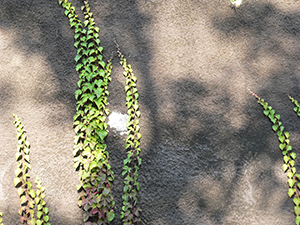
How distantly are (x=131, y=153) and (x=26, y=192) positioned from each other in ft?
3.05

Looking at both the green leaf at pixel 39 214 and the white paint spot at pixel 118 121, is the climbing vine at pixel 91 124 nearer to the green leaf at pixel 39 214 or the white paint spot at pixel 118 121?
the white paint spot at pixel 118 121

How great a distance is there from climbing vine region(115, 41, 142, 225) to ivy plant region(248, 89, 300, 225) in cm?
110

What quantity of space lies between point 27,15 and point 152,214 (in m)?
2.19

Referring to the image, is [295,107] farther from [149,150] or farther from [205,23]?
[149,150]

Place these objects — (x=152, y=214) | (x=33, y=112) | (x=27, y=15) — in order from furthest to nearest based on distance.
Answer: (x=27, y=15) < (x=33, y=112) < (x=152, y=214)

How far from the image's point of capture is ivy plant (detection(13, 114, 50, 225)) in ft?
7.33

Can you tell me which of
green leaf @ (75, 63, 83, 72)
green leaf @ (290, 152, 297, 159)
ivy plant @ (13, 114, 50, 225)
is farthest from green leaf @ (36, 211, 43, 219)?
green leaf @ (290, 152, 297, 159)

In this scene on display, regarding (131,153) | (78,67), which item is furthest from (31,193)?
(78,67)

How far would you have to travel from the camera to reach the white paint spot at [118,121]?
2.44 meters

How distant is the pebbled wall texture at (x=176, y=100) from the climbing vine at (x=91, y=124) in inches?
3.0

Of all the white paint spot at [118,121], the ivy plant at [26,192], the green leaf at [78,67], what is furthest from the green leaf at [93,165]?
the green leaf at [78,67]

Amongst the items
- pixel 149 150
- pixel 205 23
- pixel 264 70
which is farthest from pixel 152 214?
pixel 205 23

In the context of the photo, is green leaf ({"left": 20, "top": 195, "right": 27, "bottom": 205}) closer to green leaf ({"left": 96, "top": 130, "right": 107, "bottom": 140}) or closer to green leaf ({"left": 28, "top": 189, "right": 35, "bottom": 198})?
green leaf ({"left": 28, "top": 189, "right": 35, "bottom": 198})

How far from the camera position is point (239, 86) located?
100 inches
